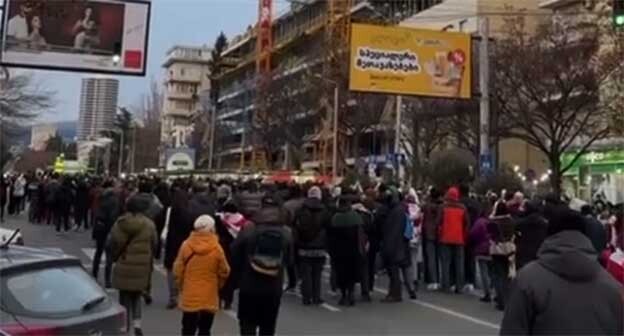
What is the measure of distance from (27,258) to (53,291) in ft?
1.22

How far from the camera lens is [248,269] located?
301 inches

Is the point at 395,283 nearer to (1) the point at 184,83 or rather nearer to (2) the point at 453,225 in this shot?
(2) the point at 453,225

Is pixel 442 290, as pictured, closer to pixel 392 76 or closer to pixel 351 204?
pixel 351 204

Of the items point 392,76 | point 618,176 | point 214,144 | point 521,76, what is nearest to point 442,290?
point 392,76

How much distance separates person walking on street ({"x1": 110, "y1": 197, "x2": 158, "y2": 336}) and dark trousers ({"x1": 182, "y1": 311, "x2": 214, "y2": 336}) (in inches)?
48.3

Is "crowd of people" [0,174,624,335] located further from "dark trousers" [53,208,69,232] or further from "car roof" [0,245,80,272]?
"dark trousers" [53,208,69,232]

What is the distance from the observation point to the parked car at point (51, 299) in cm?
483

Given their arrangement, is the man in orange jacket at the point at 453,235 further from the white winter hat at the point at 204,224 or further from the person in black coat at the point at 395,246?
the white winter hat at the point at 204,224

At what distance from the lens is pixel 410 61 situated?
2523 centimetres

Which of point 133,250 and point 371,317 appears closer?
point 133,250

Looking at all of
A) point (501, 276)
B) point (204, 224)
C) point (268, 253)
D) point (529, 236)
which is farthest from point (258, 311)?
point (501, 276)

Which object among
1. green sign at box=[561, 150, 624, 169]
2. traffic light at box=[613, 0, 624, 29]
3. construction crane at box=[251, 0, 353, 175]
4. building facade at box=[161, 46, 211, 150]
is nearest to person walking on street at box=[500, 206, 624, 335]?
traffic light at box=[613, 0, 624, 29]

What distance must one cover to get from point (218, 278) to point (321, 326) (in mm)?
3036

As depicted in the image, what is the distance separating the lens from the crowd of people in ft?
13.3
